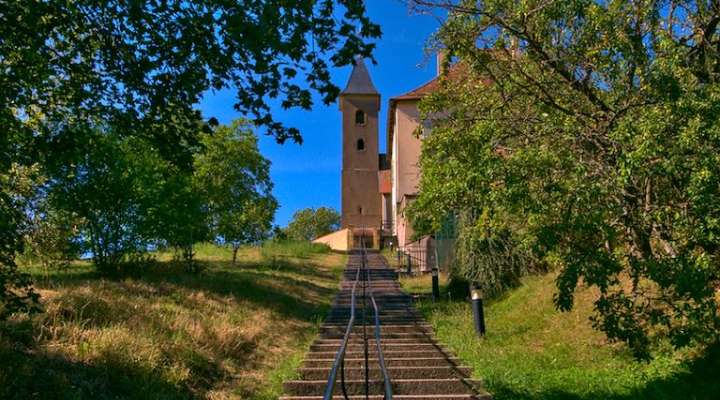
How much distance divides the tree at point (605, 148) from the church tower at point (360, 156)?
155 ft

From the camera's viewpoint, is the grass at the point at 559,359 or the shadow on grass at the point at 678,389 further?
the grass at the point at 559,359

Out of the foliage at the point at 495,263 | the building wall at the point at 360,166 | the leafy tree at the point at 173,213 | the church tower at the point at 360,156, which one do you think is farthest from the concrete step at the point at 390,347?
the building wall at the point at 360,166

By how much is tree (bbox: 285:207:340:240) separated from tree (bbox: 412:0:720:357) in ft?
295

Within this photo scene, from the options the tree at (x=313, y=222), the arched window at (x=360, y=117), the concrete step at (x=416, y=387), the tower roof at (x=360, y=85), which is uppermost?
the tower roof at (x=360, y=85)

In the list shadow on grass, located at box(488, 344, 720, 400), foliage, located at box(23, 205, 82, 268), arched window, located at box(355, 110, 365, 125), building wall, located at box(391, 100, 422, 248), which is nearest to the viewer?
shadow on grass, located at box(488, 344, 720, 400)

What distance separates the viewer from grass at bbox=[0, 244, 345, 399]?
6.98m

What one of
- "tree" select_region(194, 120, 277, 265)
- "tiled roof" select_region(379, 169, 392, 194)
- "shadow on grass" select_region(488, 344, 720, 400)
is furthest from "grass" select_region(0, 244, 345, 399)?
"tiled roof" select_region(379, 169, 392, 194)

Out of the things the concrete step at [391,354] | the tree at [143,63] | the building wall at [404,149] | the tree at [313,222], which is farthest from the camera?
the tree at [313,222]

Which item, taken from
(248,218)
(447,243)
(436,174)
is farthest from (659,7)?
(248,218)

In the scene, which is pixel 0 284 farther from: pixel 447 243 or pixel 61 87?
pixel 447 243

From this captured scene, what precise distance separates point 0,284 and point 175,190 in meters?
9.68

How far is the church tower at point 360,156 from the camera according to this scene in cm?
5691

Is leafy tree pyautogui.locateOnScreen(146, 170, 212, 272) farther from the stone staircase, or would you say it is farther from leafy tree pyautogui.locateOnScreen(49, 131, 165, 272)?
the stone staircase

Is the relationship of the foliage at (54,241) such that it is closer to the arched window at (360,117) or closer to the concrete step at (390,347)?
the concrete step at (390,347)
